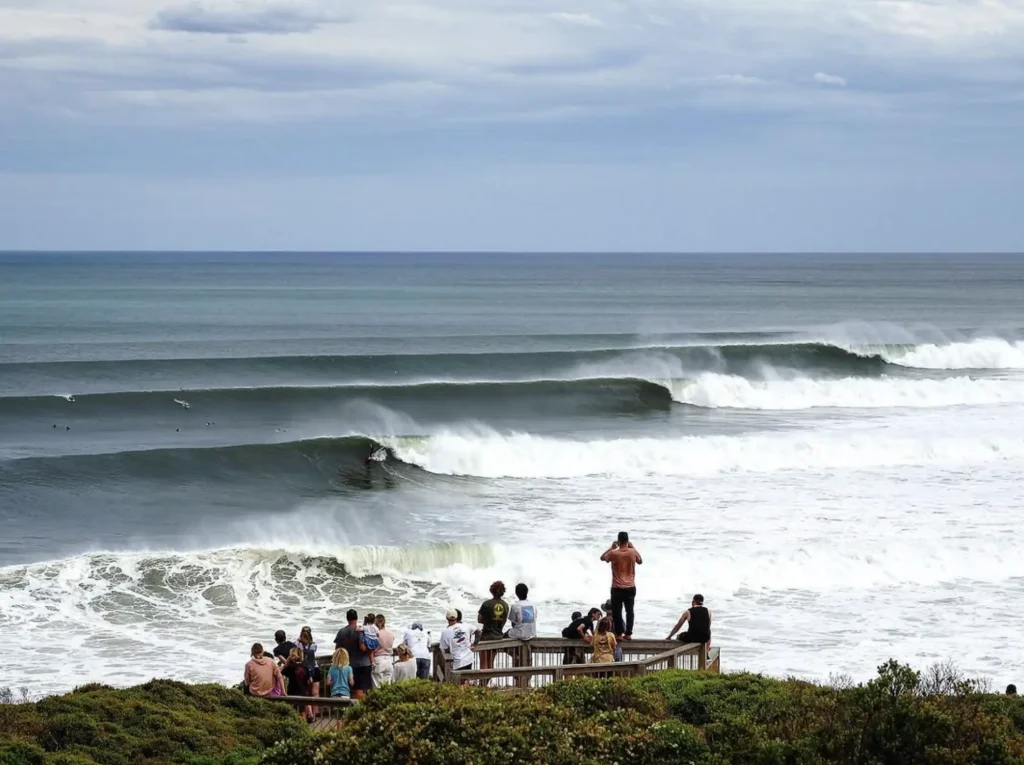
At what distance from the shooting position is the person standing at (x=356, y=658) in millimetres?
13914

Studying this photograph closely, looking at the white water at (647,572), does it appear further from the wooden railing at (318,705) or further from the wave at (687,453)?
the wooden railing at (318,705)

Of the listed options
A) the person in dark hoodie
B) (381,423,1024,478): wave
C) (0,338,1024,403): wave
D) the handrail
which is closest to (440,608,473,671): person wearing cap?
the handrail

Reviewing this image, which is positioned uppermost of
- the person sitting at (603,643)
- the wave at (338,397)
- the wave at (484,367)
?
the wave at (484,367)

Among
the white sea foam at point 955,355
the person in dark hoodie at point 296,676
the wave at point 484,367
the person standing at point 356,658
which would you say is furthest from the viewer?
the white sea foam at point 955,355

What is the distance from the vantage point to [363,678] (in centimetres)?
1398

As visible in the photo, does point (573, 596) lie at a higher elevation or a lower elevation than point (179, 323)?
lower

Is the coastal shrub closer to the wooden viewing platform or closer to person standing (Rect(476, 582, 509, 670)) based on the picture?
the wooden viewing platform

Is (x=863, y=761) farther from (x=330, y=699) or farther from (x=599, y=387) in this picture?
(x=599, y=387)

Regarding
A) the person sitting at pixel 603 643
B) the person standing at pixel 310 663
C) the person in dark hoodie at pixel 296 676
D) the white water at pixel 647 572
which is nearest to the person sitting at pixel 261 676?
the person in dark hoodie at pixel 296 676

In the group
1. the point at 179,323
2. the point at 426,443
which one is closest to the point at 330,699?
the point at 426,443

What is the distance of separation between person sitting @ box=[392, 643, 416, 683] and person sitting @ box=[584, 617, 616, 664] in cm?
193

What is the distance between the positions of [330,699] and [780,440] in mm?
23681

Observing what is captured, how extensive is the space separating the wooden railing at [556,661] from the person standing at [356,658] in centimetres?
71

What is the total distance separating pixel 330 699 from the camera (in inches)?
504
